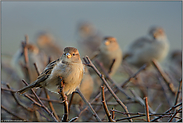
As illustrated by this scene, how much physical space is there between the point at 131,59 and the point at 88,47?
322 centimetres

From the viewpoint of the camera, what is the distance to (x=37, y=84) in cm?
133

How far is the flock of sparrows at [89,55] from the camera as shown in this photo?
50.1 inches

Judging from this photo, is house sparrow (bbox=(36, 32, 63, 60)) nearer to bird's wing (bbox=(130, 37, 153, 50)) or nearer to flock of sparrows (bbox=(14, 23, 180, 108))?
flock of sparrows (bbox=(14, 23, 180, 108))

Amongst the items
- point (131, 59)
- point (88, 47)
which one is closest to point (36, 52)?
point (131, 59)

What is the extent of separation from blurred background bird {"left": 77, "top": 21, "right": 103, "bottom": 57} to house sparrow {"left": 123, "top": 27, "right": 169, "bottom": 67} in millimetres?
3030

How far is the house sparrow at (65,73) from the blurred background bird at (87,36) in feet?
17.7

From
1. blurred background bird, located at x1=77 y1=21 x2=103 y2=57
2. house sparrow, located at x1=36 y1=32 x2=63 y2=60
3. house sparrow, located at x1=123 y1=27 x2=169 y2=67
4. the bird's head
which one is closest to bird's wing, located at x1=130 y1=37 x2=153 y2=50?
house sparrow, located at x1=123 y1=27 x2=169 y2=67

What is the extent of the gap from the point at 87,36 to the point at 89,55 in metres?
3.84

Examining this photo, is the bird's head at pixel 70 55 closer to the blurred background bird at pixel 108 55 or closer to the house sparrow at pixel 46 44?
the blurred background bird at pixel 108 55

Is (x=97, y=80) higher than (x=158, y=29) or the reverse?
the reverse

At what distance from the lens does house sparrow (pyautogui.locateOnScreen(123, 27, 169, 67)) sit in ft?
11.4

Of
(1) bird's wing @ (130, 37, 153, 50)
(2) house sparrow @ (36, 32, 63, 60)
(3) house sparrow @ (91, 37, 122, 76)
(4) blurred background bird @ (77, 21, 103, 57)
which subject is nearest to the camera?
(3) house sparrow @ (91, 37, 122, 76)

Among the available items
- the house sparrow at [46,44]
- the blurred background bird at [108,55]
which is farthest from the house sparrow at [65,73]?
the house sparrow at [46,44]

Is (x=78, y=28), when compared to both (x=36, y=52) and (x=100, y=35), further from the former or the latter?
(x=36, y=52)
